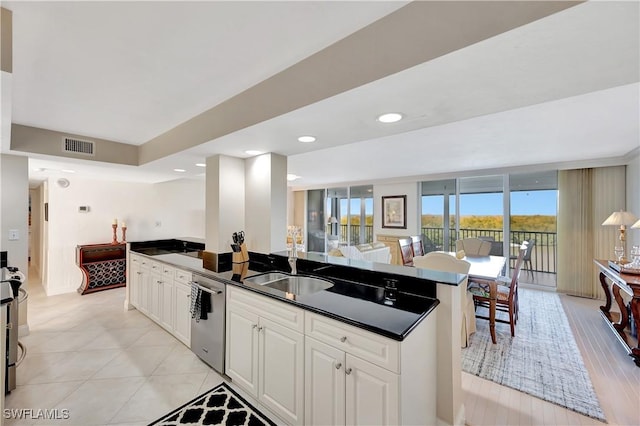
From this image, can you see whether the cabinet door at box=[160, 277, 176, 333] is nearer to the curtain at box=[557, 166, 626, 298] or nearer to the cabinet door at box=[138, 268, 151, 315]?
the cabinet door at box=[138, 268, 151, 315]

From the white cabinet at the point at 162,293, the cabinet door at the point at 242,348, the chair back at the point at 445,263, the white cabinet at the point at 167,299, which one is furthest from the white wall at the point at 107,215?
the chair back at the point at 445,263

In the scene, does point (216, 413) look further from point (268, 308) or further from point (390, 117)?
point (390, 117)

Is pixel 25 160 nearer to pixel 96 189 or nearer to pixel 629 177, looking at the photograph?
pixel 96 189

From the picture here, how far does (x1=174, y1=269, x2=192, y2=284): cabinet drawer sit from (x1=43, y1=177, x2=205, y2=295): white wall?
3488 millimetres

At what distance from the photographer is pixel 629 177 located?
4.00 m

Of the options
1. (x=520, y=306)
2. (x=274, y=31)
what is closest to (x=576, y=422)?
(x=520, y=306)

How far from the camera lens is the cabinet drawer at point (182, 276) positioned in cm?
260

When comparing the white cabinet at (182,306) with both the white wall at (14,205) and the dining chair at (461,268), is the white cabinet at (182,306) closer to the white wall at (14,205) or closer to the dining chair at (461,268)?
the white wall at (14,205)

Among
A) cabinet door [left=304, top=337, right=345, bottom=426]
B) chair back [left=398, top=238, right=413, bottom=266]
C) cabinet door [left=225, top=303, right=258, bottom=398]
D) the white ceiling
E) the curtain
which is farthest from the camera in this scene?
the curtain

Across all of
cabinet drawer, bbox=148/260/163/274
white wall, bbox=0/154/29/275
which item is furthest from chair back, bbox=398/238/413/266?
white wall, bbox=0/154/29/275

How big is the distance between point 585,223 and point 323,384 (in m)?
5.52

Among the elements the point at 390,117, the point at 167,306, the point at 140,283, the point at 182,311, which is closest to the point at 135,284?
the point at 140,283

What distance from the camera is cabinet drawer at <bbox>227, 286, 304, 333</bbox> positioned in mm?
1638

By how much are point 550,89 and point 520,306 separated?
3943 millimetres
